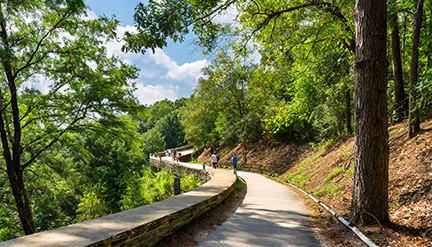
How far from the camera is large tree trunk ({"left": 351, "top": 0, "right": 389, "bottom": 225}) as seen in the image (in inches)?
179

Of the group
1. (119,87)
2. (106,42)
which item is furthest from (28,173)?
(106,42)

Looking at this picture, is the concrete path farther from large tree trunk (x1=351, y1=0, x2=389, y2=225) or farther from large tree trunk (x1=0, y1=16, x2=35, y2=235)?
large tree trunk (x1=0, y1=16, x2=35, y2=235)

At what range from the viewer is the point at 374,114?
455 centimetres

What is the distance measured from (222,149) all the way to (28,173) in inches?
1091

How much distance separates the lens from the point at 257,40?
8719 mm

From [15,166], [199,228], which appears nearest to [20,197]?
[15,166]

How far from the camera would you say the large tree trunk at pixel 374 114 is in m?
4.54

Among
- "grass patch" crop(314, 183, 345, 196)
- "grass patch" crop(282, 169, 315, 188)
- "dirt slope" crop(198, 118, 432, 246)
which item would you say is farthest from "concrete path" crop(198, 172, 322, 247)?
"grass patch" crop(282, 169, 315, 188)

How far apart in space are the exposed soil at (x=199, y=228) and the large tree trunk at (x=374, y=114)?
9.89 ft

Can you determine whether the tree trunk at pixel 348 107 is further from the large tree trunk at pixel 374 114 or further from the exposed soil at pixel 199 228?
the exposed soil at pixel 199 228

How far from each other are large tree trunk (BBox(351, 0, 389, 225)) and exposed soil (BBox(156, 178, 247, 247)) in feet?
9.89

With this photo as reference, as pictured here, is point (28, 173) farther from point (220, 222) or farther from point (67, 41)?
point (220, 222)

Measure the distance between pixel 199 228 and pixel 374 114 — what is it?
417 cm

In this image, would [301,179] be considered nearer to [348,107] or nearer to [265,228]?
[348,107]
